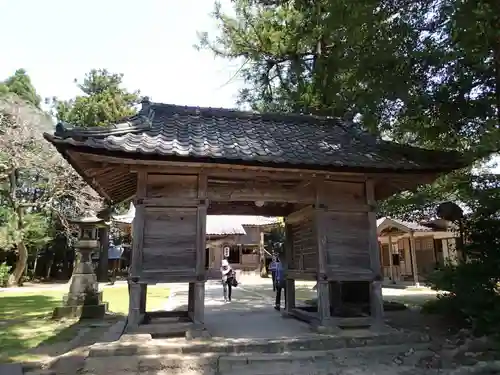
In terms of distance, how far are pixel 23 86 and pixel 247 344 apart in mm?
29060

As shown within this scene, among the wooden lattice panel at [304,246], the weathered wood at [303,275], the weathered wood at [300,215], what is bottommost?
the weathered wood at [303,275]

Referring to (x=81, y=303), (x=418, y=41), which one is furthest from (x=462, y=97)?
(x=81, y=303)

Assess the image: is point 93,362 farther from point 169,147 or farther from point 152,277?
point 169,147

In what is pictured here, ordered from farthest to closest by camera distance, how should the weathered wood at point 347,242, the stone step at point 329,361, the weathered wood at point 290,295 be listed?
1. the weathered wood at point 290,295
2. the weathered wood at point 347,242
3. the stone step at point 329,361

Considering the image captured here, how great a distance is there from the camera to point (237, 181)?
7.62 m

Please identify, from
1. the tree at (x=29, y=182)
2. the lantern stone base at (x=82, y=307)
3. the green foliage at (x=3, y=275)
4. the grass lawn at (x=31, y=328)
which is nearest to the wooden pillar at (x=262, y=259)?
the tree at (x=29, y=182)

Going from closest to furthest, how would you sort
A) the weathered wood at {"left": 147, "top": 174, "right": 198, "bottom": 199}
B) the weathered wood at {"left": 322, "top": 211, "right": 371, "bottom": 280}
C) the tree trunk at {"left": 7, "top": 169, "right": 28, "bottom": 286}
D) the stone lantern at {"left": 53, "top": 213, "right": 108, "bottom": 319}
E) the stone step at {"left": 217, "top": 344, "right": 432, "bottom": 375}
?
the stone step at {"left": 217, "top": 344, "right": 432, "bottom": 375} < the weathered wood at {"left": 147, "top": 174, "right": 198, "bottom": 199} < the weathered wood at {"left": 322, "top": 211, "right": 371, "bottom": 280} < the stone lantern at {"left": 53, "top": 213, "right": 108, "bottom": 319} < the tree trunk at {"left": 7, "top": 169, "right": 28, "bottom": 286}

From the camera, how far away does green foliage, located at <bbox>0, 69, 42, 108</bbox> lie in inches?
1074

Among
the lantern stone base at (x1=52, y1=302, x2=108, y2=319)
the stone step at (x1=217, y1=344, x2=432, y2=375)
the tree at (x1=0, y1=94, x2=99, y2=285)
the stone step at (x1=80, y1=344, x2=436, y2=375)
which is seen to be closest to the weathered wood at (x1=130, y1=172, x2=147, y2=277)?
the stone step at (x1=80, y1=344, x2=436, y2=375)

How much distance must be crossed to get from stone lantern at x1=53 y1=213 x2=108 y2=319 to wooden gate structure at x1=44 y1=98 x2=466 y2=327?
379 centimetres

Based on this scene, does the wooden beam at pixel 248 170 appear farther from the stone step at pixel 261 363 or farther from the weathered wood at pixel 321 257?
the stone step at pixel 261 363

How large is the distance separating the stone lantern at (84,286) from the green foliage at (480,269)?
30.8 ft

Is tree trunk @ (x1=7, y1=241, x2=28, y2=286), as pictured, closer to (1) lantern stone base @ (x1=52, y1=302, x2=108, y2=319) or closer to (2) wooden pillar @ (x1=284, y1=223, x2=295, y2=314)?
(1) lantern stone base @ (x1=52, y1=302, x2=108, y2=319)

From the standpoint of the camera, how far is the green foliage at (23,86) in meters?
27.3
